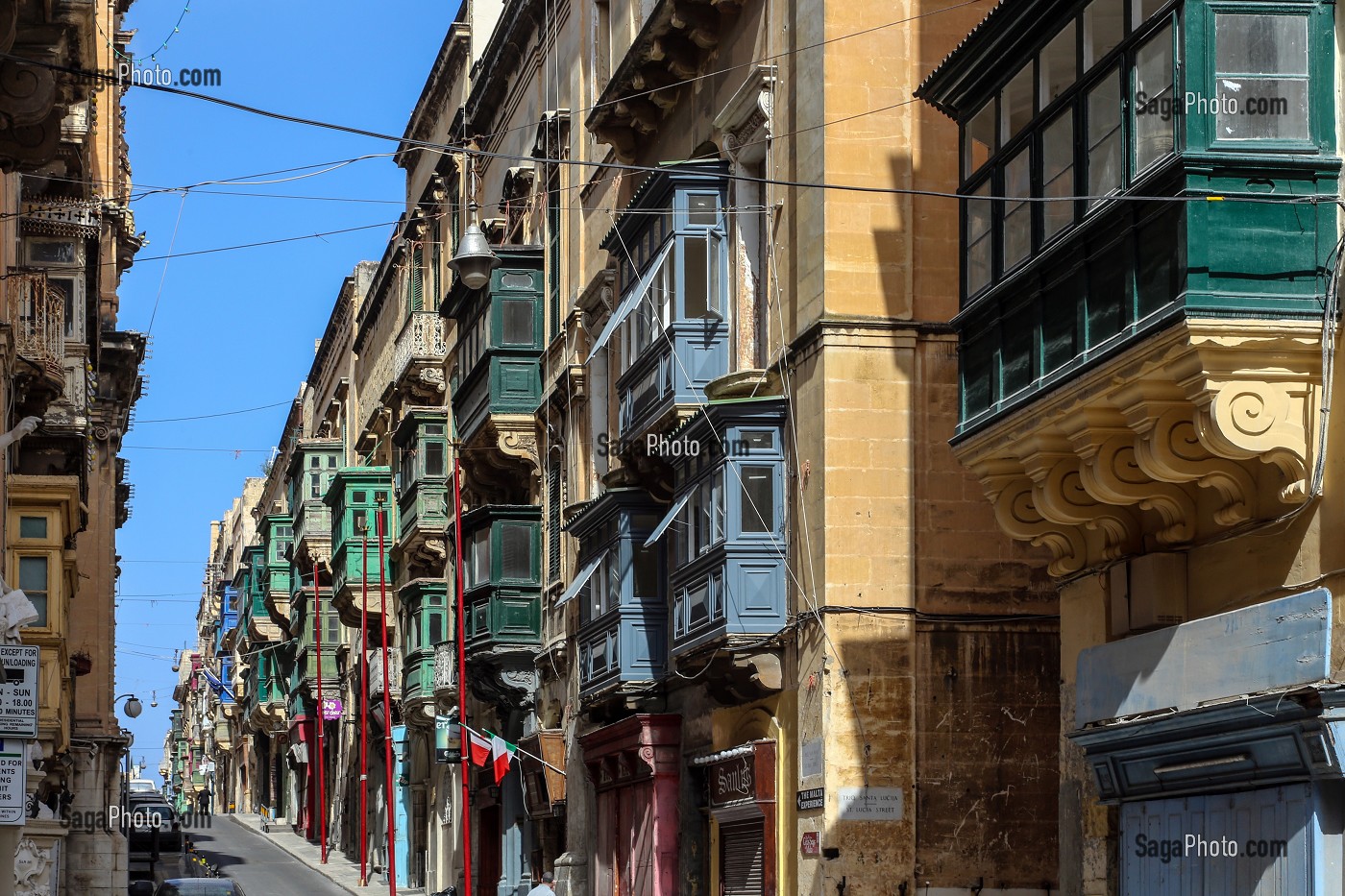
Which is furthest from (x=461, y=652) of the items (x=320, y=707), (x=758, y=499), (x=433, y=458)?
(x=320, y=707)

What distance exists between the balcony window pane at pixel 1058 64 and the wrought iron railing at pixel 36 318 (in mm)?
17883

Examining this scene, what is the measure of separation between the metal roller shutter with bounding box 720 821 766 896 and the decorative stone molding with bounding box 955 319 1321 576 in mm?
7765

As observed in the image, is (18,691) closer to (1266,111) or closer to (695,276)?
(695,276)

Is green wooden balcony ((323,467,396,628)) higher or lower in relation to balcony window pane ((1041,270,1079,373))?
higher

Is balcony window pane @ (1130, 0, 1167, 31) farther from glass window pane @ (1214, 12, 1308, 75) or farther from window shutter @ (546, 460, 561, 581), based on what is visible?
window shutter @ (546, 460, 561, 581)

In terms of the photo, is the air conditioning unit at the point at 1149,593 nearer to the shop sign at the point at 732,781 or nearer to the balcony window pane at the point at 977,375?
the balcony window pane at the point at 977,375

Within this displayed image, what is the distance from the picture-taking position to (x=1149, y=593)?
1652 cm

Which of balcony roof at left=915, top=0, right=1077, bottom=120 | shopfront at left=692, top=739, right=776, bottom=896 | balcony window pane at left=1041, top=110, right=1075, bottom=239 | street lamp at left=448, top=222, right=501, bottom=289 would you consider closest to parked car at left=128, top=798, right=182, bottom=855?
street lamp at left=448, top=222, right=501, bottom=289

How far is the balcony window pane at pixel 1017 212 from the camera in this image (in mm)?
17547

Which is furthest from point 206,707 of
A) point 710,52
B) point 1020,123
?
point 1020,123

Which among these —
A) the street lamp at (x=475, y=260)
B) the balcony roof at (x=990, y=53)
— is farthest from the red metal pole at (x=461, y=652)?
the balcony roof at (x=990, y=53)

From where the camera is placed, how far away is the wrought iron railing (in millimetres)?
31203

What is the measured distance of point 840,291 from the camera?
73.8ft

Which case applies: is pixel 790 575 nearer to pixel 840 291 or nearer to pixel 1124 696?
pixel 840 291
